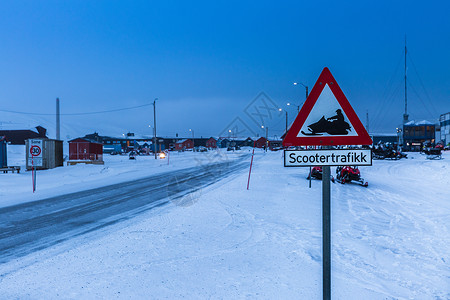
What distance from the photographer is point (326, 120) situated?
2842mm

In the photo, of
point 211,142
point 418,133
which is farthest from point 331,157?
point 211,142

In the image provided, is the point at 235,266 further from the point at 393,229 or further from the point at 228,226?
A: the point at 393,229

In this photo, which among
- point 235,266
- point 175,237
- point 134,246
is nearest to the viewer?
point 235,266

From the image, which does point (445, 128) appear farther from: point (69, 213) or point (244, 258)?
point (69, 213)

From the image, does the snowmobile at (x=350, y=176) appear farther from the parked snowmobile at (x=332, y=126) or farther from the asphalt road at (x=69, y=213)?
the parked snowmobile at (x=332, y=126)

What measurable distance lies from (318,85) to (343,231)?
172 inches

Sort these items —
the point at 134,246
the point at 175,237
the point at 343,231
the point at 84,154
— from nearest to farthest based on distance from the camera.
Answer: the point at 134,246 → the point at 175,237 → the point at 343,231 → the point at 84,154

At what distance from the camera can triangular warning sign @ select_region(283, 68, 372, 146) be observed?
280 centimetres

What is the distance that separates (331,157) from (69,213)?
787 centimetres

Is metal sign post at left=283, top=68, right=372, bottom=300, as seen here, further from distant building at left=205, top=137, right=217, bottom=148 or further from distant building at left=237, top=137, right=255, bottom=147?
distant building at left=237, top=137, right=255, bottom=147

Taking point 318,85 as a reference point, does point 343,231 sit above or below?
below

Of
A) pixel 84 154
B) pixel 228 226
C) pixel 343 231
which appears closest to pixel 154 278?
pixel 228 226

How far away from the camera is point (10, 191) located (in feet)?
40.5

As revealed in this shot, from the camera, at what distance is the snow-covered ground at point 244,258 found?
3.60 meters
